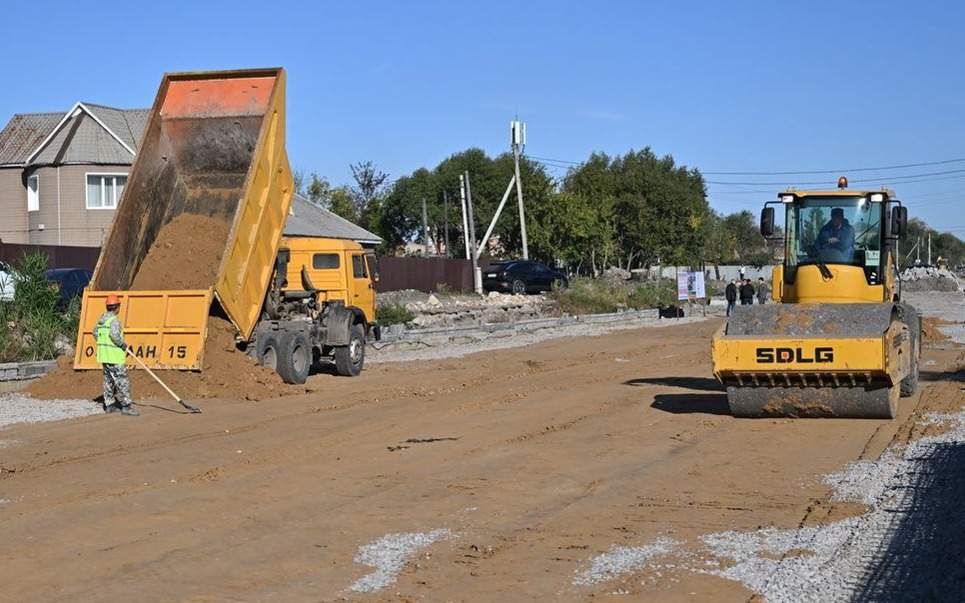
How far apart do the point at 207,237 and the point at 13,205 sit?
35091 millimetres

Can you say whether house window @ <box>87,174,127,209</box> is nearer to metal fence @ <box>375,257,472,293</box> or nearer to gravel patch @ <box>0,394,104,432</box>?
metal fence @ <box>375,257,472,293</box>

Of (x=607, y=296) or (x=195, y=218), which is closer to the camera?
(x=195, y=218)

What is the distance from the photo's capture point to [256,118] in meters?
19.9

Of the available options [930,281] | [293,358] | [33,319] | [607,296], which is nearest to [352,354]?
[293,358]

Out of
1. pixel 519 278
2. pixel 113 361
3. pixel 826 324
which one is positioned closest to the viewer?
pixel 826 324

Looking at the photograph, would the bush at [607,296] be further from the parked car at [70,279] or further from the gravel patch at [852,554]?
the gravel patch at [852,554]

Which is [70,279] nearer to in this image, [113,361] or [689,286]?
[113,361]

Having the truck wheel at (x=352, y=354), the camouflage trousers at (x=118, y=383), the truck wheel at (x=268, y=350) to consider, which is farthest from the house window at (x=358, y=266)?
the camouflage trousers at (x=118, y=383)

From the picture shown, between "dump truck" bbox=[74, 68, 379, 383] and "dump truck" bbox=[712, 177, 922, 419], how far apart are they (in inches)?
314

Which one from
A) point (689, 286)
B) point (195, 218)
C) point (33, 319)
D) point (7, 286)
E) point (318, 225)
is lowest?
point (689, 286)

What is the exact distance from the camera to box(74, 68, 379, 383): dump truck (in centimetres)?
1800

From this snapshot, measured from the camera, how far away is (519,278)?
49.2m

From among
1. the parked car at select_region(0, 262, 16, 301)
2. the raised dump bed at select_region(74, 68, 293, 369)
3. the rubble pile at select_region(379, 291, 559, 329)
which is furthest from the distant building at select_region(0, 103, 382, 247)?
the raised dump bed at select_region(74, 68, 293, 369)

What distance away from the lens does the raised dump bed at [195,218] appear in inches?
707
